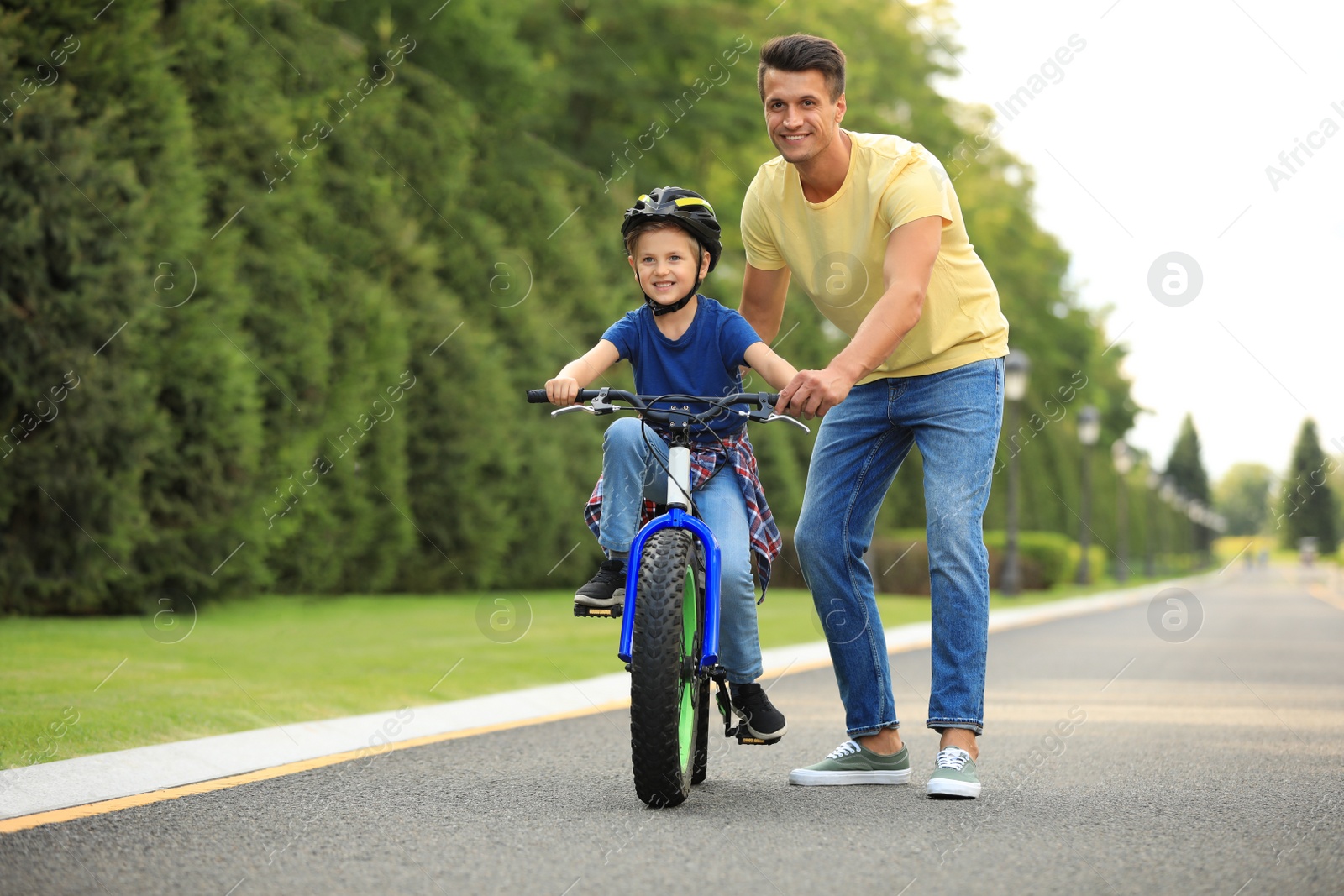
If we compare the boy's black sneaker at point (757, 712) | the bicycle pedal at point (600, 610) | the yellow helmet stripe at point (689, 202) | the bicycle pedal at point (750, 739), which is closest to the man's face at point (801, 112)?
the yellow helmet stripe at point (689, 202)

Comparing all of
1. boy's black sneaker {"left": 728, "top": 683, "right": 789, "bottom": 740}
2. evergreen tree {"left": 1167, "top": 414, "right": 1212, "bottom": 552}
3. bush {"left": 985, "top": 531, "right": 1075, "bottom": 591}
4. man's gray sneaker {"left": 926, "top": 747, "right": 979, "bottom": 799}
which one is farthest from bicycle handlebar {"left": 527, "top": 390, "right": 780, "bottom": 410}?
evergreen tree {"left": 1167, "top": 414, "right": 1212, "bottom": 552}

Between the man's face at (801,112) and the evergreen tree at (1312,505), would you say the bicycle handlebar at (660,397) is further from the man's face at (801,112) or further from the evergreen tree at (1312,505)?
the evergreen tree at (1312,505)

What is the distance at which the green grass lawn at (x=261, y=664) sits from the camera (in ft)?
19.1

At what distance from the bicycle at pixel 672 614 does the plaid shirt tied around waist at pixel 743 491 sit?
0.16 m

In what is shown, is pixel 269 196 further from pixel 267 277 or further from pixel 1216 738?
pixel 1216 738

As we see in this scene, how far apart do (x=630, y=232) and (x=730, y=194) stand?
25.3m

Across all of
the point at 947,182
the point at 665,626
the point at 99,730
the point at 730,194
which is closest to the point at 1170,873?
the point at 665,626

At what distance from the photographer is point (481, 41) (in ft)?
67.7

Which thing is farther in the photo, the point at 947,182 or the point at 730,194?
the point at 730,194

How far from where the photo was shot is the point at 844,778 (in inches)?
192

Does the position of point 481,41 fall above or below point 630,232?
above

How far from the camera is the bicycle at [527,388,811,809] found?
13.3 ft

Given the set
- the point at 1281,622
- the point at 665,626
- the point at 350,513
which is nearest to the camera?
the point at 665,626

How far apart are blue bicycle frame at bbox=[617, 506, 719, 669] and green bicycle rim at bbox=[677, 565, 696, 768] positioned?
0.06 m
